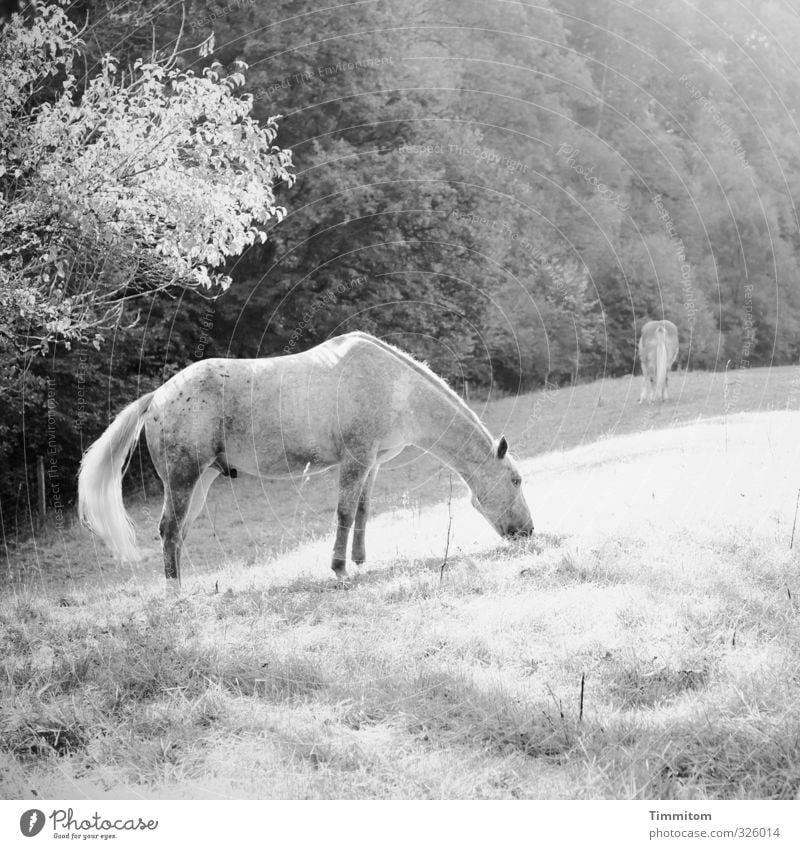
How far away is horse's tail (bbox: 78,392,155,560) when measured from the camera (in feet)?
23.4

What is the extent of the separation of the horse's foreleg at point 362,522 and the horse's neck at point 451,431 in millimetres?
627

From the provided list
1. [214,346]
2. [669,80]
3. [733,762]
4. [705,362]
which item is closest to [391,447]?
[733,762]

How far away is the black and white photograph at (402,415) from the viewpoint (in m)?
4.62

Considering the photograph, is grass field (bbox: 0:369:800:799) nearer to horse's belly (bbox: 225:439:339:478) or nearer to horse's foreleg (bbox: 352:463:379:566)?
horse's foreleg (bbox: 352:463:379:566)

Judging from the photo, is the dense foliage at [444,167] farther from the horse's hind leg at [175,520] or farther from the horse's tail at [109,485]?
the horse's hind leg at [175,520]

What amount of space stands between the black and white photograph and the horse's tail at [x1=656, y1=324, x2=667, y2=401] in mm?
82

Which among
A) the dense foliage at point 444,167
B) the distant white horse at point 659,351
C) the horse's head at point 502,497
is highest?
the dense foliage at point 444,167

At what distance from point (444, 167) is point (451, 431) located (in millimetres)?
4345

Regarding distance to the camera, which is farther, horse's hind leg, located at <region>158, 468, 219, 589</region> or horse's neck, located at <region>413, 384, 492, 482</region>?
horse's neck, located at <region>413, 384, 492, 482</region>

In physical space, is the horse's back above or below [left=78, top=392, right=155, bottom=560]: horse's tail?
above

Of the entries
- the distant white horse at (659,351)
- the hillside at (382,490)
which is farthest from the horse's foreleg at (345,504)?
the distant white horse at (659,351)

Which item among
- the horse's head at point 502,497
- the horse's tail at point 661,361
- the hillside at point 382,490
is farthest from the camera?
the horse's tail at point 661,361
